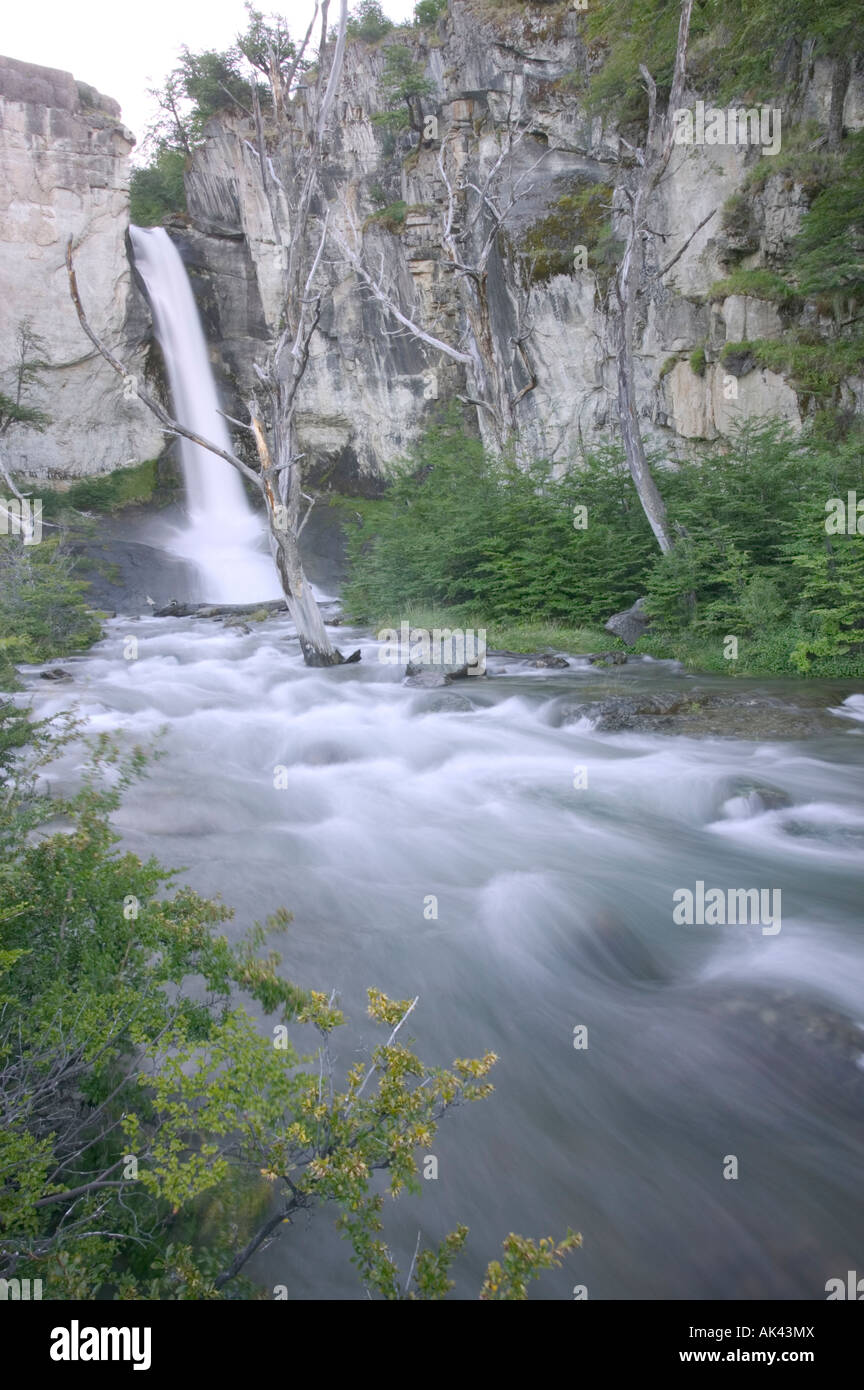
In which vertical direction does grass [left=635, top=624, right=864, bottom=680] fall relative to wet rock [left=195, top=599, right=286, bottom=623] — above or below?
below

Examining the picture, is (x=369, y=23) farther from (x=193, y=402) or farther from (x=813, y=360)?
(x=813, y=360)

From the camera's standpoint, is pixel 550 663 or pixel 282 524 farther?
pixel 550 663

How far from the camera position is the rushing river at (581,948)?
9.91ft

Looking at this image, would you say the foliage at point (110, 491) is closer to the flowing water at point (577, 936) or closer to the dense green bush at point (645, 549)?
the dense green bush at point (645, 549)

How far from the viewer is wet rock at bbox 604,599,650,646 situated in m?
13.4

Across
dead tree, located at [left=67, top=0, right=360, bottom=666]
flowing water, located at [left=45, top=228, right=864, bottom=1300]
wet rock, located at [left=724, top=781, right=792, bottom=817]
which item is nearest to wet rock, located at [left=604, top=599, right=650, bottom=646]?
flowing water, located at [left=45, top=228, right=864, bottom=1300]

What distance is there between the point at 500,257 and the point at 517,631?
12275mm

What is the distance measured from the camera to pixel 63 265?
85.5ft

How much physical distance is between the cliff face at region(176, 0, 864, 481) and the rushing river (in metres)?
9.10

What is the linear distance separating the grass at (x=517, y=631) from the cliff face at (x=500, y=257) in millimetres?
4248

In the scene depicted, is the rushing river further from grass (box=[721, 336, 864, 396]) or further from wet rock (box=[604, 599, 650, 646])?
grass (box=[721, 336, 864, 396])

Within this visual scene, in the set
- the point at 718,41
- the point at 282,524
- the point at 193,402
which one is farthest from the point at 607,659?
the point at 193,402

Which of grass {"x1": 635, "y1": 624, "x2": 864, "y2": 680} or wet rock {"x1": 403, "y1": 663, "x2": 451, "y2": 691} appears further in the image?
wet rock {"x1": 403, "y1": 663, "x2": 451, "y2": 691}

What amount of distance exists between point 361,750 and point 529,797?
→ 7.39ft
